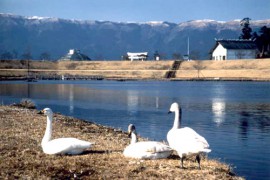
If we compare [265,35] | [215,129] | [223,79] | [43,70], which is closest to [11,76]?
[43,70]

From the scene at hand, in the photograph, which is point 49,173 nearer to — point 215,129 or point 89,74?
point 215,129

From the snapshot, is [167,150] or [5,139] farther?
[5,139]

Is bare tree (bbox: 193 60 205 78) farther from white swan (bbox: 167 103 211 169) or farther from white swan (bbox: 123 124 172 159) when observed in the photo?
white swan (bbox: 167 103 211 169)

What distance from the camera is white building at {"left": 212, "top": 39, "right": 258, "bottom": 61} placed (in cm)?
14062

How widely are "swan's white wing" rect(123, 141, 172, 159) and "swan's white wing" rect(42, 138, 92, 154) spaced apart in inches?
52.6

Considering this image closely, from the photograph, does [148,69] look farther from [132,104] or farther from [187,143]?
[187,143]

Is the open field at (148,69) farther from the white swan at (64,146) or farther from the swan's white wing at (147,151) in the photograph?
the white swan at (64,146)

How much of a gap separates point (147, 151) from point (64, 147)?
232 cm

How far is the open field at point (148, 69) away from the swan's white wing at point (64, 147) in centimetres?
10531

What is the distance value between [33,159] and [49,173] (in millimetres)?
1482

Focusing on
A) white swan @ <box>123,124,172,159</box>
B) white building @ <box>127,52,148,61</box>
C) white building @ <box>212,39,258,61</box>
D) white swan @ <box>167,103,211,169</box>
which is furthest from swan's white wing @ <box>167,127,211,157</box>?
white building @ <box>127,52,148,61</box>

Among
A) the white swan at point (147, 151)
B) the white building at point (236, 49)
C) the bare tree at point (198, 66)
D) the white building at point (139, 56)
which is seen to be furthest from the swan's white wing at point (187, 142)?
the white building at point (139, 56)

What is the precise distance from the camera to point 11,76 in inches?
5359

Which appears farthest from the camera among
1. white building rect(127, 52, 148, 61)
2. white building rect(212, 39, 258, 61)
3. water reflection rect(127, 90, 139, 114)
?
white building rect(127, 52, 148, 61)
